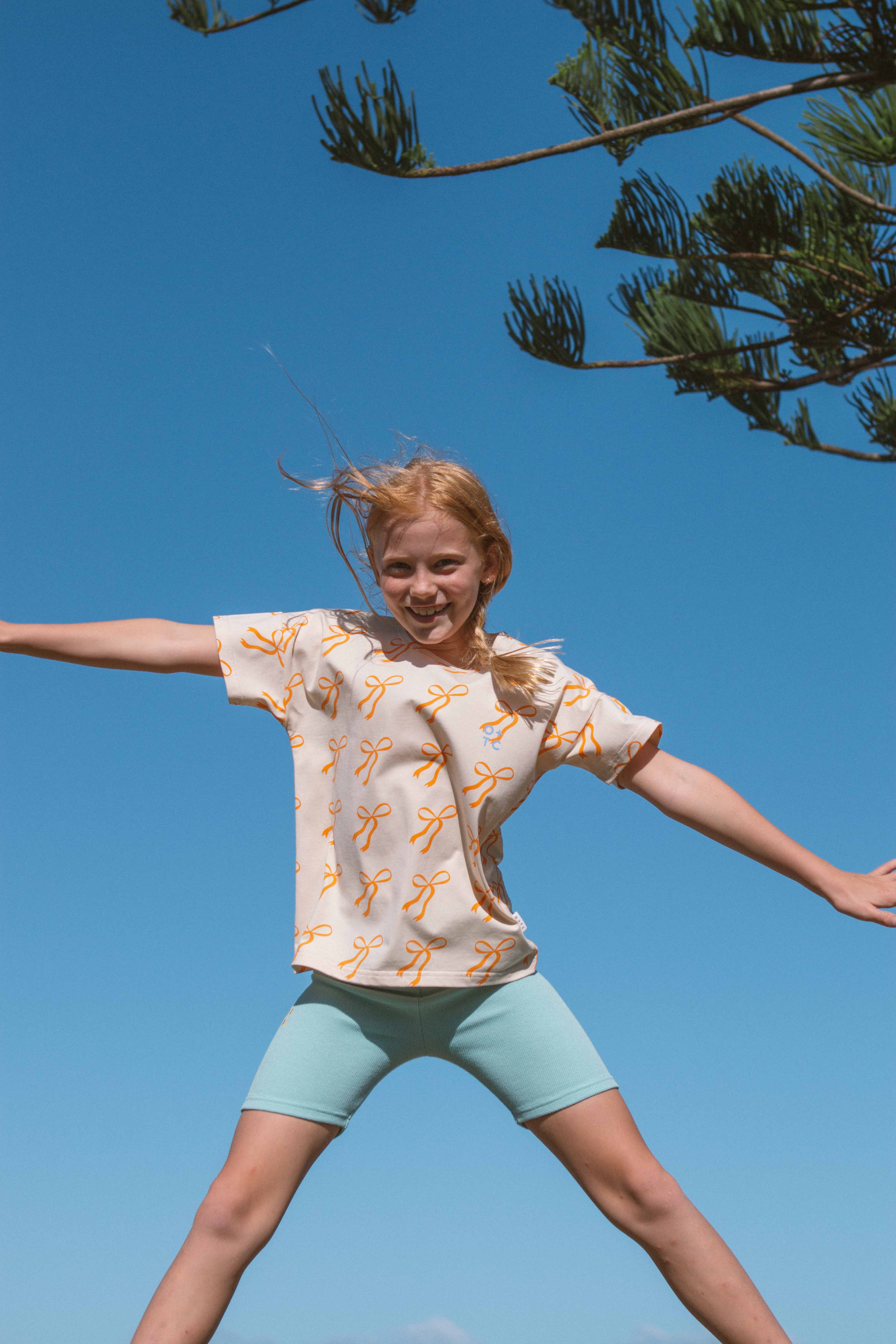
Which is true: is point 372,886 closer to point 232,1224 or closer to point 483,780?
point 483,780

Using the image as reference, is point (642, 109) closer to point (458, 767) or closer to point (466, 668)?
point (466, 668)

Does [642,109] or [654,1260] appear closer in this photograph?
[654,1260]

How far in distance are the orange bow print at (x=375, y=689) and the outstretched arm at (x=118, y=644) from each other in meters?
0.28

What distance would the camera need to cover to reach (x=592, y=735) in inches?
84.3

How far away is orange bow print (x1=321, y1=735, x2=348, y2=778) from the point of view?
2059 mm

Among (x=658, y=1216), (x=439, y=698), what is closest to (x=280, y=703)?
(x=439, y=698)

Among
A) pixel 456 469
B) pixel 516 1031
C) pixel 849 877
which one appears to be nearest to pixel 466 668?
pixel 456 469

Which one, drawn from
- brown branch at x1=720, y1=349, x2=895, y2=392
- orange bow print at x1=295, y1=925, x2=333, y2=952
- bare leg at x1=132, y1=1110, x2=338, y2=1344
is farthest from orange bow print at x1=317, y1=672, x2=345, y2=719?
brown branch at x1=720, y1=349, x2=895, y2=392

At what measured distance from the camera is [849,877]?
6.99 feet

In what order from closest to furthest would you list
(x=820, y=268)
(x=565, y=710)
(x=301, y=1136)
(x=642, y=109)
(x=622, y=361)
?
(x=301, y=1136) → (x=565, y=710) → (x=642, y=109) → (x=820, y=268) → (x=622, y=361)

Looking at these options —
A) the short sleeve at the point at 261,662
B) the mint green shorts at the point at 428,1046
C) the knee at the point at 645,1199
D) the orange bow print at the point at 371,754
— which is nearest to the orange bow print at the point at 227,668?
the short sleeve at the point at 261,662

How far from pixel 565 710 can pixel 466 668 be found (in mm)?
190

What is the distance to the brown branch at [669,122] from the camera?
8.74 feet

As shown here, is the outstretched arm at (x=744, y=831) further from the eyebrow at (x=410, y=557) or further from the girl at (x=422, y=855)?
the eyebrow at (x=410, y=557)
